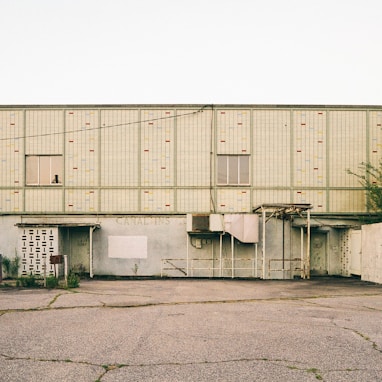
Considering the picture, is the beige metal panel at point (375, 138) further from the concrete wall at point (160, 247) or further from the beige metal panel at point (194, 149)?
the beige metal panel at point (194, 149)

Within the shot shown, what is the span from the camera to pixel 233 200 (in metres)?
23.1

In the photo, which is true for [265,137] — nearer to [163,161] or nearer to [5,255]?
[163,161]

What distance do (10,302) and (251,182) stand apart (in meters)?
13.1

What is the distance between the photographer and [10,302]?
1341cm

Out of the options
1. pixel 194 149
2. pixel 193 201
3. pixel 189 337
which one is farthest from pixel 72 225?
pixel 189 337

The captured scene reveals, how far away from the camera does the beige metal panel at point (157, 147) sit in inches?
912

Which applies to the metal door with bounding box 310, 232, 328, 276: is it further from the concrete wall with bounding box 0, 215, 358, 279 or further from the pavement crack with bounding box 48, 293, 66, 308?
the pavement crack with bounding box 48, 293, 66, 308

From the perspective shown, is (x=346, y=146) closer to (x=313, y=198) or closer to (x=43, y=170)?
(x=313, y=198)

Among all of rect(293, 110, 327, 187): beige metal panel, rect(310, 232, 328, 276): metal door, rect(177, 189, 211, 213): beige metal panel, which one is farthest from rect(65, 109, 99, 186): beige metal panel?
rect(310, 232, 328, 276): metal door

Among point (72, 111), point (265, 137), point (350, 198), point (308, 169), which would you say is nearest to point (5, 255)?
point (72, 111)

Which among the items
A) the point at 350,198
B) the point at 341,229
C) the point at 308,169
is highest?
the point at 308,169

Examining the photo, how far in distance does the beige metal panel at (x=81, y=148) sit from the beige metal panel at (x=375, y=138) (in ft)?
44.2

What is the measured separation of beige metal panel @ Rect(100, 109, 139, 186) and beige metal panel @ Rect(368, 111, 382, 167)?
11.5m

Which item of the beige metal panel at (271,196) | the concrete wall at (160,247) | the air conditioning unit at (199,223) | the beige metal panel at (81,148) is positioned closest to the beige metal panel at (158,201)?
the concrete wall at (160,247)
